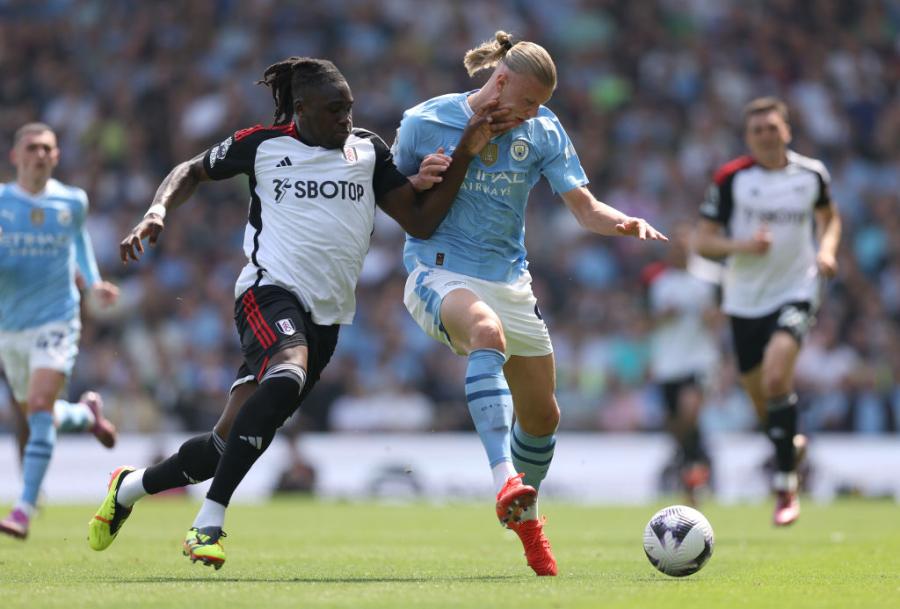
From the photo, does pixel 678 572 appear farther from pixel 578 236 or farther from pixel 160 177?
pixel 160 177

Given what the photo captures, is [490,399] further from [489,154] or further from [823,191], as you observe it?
[823,191]

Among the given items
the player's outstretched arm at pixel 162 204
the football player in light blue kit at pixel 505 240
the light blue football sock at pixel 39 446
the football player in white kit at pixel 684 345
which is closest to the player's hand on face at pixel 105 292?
the light blue football sock at pixel 39 446

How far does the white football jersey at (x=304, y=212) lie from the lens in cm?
743

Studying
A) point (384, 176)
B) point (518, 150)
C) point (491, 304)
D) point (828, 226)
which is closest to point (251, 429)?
point (491, 304)

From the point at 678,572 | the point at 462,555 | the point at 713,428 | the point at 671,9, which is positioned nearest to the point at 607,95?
the point at 671,9

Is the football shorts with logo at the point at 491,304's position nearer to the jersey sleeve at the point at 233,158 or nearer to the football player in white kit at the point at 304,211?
the football player in white kit at the point at 304,211

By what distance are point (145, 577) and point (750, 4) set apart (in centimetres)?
1962

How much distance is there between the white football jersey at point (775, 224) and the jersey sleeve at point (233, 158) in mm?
5425

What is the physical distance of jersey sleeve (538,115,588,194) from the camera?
309 inches

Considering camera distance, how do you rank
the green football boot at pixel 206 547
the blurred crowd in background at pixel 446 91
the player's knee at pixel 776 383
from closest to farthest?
the green football boot at pixel 206 547 < the player's knee at pixel 776 383 < the blurred crowd in background at pixel 446 91

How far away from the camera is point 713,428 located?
→ 18.8 meters

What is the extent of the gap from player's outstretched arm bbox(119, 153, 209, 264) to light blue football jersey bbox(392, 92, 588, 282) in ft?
3.56

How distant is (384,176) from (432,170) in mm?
288

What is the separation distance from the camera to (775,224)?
466 inches
